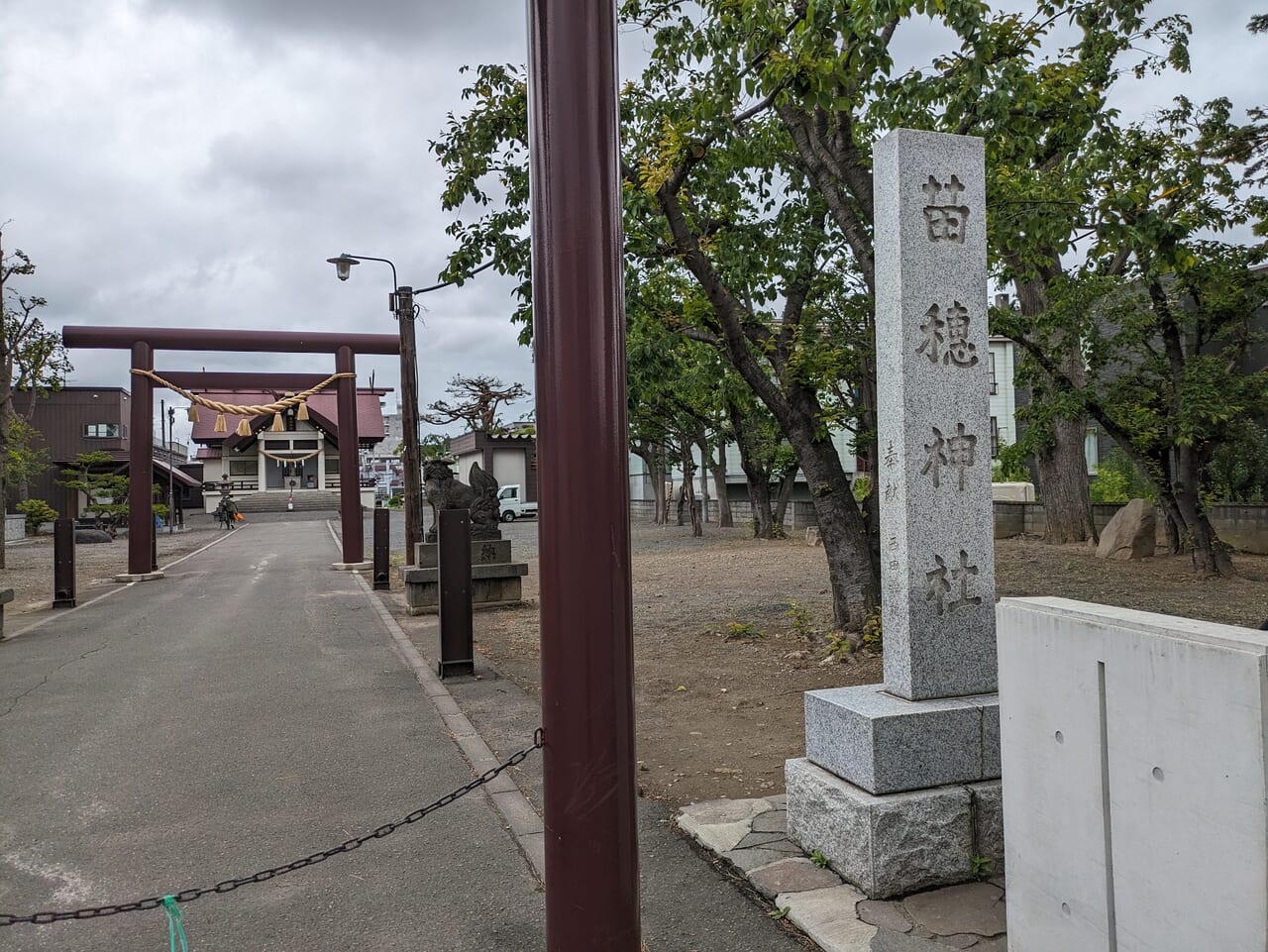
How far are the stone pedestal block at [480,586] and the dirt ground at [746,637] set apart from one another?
1.39 feet

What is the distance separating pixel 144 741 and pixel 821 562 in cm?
1334

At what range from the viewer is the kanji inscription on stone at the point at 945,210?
4344 mm

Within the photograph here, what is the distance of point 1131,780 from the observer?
96.0 inches

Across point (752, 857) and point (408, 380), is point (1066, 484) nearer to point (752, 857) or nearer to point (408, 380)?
point (408, 380)

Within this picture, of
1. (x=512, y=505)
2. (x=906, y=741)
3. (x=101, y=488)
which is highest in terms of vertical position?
(x=101, y=488)

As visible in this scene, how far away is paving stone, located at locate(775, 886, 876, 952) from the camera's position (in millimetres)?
3246

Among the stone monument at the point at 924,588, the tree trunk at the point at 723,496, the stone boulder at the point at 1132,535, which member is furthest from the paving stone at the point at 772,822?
the tree trunk at the point at 723,496

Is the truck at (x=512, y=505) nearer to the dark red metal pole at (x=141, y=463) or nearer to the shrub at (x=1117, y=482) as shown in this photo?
the dark red metal pole at (x=141, y=463)

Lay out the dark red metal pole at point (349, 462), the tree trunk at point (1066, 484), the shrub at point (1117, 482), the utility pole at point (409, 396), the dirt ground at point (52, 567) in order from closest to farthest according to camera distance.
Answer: the dirt ground at point (52, 567)
the utility pole at point (409, 396)
the tree trunk at point (1066, 484)
the dark red metal pole at point (349, 462)
the shrub at point (1117, 482)

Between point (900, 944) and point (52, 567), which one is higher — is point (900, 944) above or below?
below

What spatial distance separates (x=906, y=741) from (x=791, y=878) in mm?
757

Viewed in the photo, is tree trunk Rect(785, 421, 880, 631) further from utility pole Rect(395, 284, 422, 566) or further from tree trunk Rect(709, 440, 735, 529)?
tree trunk Rect(709, 440, 735, 529)

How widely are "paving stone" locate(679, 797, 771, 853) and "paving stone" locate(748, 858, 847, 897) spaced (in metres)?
0.30

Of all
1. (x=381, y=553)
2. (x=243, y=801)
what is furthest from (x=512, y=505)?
(x=243, y=801)
